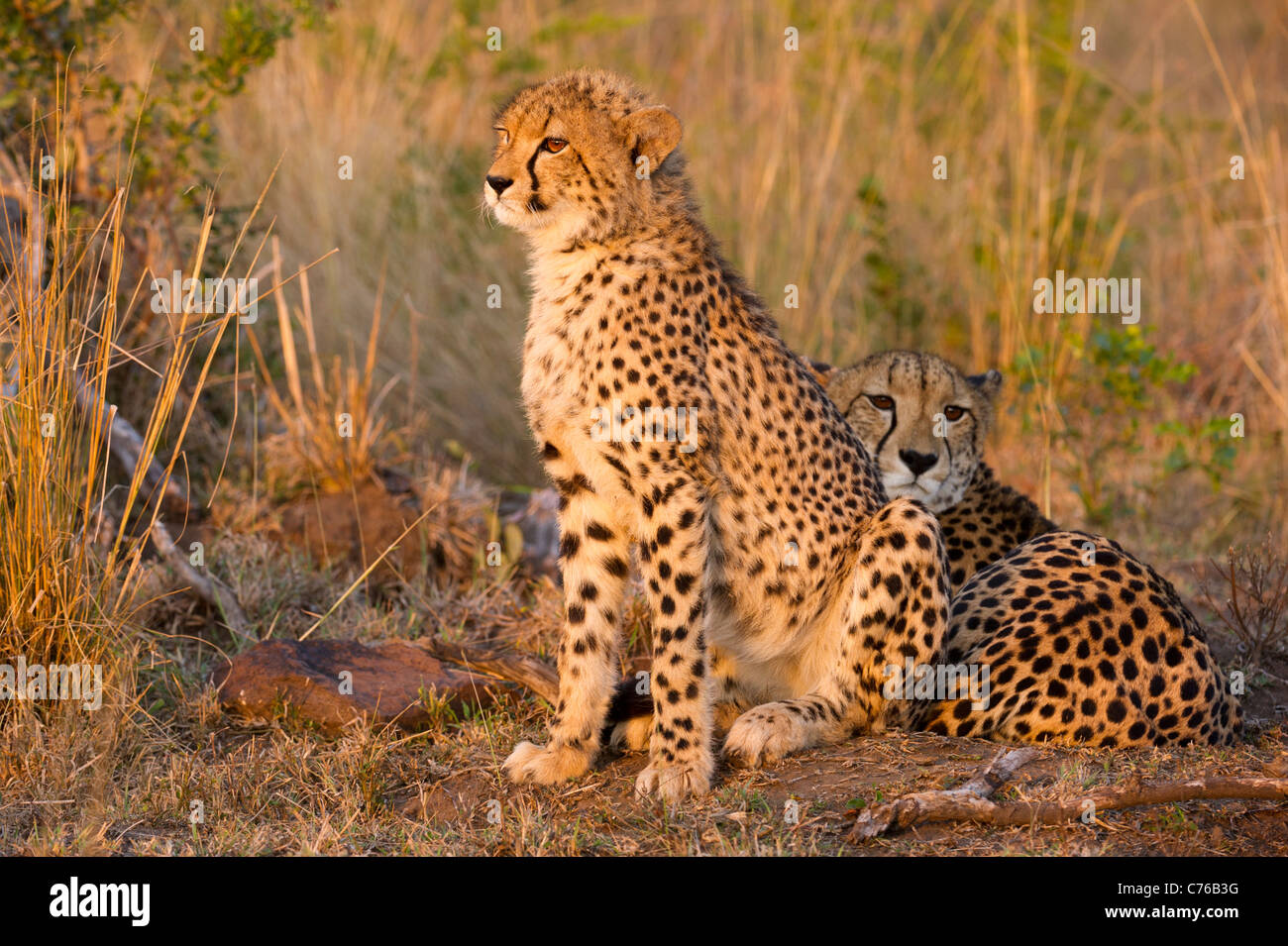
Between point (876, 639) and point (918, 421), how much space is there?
4.20 feet

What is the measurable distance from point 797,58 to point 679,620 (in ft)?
19.1

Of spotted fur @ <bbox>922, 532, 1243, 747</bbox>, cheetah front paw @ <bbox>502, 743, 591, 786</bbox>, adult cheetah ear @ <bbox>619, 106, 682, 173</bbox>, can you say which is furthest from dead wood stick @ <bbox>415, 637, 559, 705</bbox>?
adult cheetah ear @ <bbox>619, 106, 682, 173</bbox>

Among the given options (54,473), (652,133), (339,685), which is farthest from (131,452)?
(652,133)

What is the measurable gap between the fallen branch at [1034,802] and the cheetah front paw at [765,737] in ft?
1.57

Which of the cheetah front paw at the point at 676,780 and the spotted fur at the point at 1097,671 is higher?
the spotted fur at the point at 1097,671

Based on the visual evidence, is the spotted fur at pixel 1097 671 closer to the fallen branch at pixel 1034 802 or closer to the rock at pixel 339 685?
the fallen branch at pixel 1034 802

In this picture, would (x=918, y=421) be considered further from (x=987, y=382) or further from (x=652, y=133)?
(x=652, y=133)

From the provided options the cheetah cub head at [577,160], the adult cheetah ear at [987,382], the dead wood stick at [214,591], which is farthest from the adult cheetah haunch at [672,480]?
the dead wood stick at [214,591]

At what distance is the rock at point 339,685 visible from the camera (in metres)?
4.15

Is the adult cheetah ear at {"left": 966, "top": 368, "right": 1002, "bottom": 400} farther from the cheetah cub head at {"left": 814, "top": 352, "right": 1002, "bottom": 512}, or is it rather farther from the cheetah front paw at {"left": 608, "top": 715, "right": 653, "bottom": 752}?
the cheetah front paw at {"left": 608, "top": 715, "right": 653, "bottom": 752}

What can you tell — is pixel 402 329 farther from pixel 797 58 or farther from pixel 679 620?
pixel 679 620

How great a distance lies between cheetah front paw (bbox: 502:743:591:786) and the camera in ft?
12.3

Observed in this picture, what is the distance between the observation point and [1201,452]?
7156mm

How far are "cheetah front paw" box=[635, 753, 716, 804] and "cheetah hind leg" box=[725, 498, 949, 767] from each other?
177 millimetres
